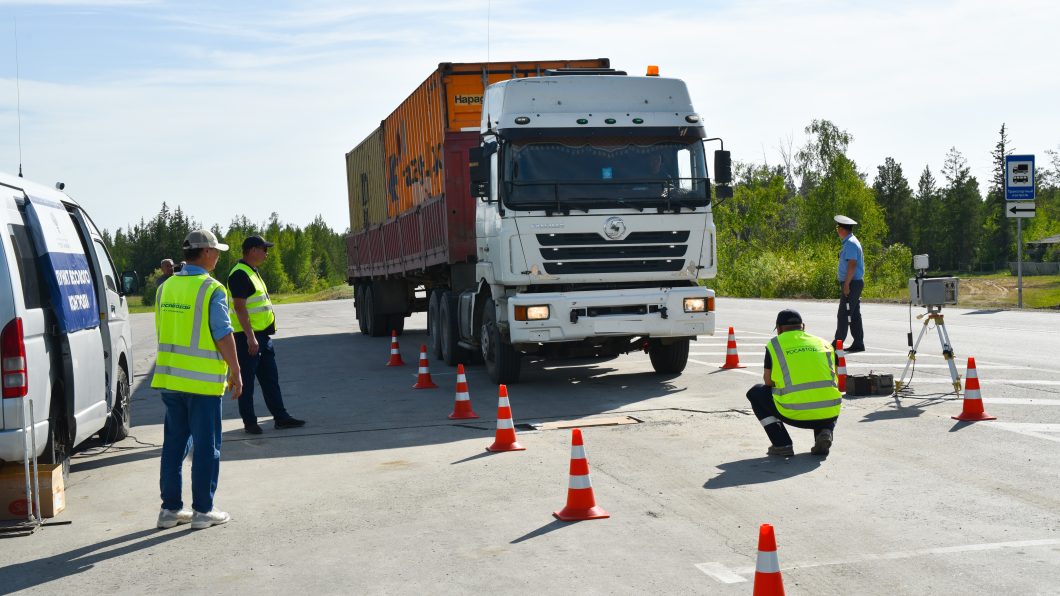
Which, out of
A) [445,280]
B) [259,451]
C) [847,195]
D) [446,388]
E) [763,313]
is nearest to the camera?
[259,451]

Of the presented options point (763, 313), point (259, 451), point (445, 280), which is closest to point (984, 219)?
point (763, 313)

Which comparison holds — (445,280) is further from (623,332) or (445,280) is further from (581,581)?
(581,581)

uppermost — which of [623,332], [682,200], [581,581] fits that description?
[682,200]

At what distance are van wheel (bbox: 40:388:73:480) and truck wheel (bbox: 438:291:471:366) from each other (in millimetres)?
8537

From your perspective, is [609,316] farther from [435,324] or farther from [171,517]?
[171,517]

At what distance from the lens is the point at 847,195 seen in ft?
283

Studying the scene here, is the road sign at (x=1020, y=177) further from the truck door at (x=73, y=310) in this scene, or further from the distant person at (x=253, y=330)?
the truck door at (x=73, y=310)

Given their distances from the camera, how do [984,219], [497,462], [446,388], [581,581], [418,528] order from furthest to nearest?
1. [984,219]
2. [446,388]
3. [497,462]
4. [418,528]
5. [581,581]

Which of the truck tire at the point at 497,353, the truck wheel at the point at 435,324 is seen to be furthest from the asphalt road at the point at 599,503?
the truck wheel at the point at 435,324

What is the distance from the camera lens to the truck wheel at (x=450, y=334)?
16656mm

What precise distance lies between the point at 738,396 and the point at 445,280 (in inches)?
252

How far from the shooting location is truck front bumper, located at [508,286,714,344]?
12977mm

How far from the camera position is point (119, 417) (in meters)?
10.9

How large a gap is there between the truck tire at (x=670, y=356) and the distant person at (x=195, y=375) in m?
7.92
